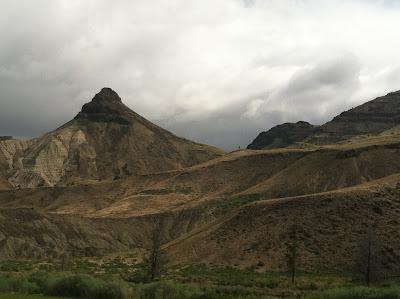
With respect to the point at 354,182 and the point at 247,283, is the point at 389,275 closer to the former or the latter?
the point at 247,283

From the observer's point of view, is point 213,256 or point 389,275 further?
point 213,256

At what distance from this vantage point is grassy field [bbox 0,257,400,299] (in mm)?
43375

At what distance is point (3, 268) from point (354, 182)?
66998mm

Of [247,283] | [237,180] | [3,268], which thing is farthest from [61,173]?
[247,283]

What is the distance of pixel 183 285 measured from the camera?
47156mm

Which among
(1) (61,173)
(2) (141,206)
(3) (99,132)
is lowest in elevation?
(2) (141,206)

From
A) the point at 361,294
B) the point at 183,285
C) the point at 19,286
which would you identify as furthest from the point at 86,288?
the point at 361,294

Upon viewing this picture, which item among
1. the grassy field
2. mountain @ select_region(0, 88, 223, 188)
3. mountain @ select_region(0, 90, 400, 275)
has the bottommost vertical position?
the grassy field

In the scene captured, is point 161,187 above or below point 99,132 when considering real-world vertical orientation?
below

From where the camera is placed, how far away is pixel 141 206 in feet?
420

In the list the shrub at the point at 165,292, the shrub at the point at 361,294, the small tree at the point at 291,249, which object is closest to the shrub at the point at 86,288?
the shrub at the point at 165,292

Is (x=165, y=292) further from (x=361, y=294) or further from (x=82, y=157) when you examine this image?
(x=82, y=157)

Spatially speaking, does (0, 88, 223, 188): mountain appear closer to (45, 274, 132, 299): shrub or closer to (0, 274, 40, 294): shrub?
(0, 274, 40, 294): shrub

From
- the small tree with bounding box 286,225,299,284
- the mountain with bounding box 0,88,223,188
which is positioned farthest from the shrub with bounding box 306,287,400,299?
the mountain with bounding box 0,88,223,188
